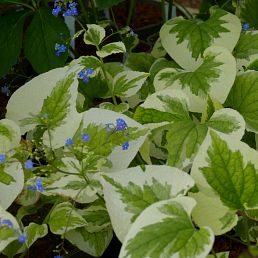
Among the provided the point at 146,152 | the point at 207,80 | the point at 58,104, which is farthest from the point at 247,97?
the point at 58,104

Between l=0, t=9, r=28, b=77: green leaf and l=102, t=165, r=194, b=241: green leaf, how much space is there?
462mm

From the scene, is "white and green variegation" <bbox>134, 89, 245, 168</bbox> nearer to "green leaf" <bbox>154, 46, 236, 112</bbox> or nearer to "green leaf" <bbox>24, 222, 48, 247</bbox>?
"green leaf" <bbox>154, 46, 236, 112</bbox>

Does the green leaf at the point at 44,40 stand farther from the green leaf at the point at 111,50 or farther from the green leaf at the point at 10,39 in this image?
the green leaf at the point at 111,50

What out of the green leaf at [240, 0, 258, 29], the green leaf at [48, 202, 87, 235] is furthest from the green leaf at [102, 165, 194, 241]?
the green leaf at [240, 0, 258, 29]

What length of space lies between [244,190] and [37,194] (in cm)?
32

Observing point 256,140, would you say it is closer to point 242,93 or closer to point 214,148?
point 242,93

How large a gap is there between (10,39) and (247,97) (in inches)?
18.6

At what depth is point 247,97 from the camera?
86 cm

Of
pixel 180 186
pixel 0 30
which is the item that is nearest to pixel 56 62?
pixel 0 30

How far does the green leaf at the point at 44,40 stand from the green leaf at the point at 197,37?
184mm

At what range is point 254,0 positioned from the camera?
1.16 m

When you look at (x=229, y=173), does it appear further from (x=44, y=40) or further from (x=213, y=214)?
(x=44, y=40)

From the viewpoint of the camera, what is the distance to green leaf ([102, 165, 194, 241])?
66cm

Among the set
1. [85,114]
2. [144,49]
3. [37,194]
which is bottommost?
[144,49]
